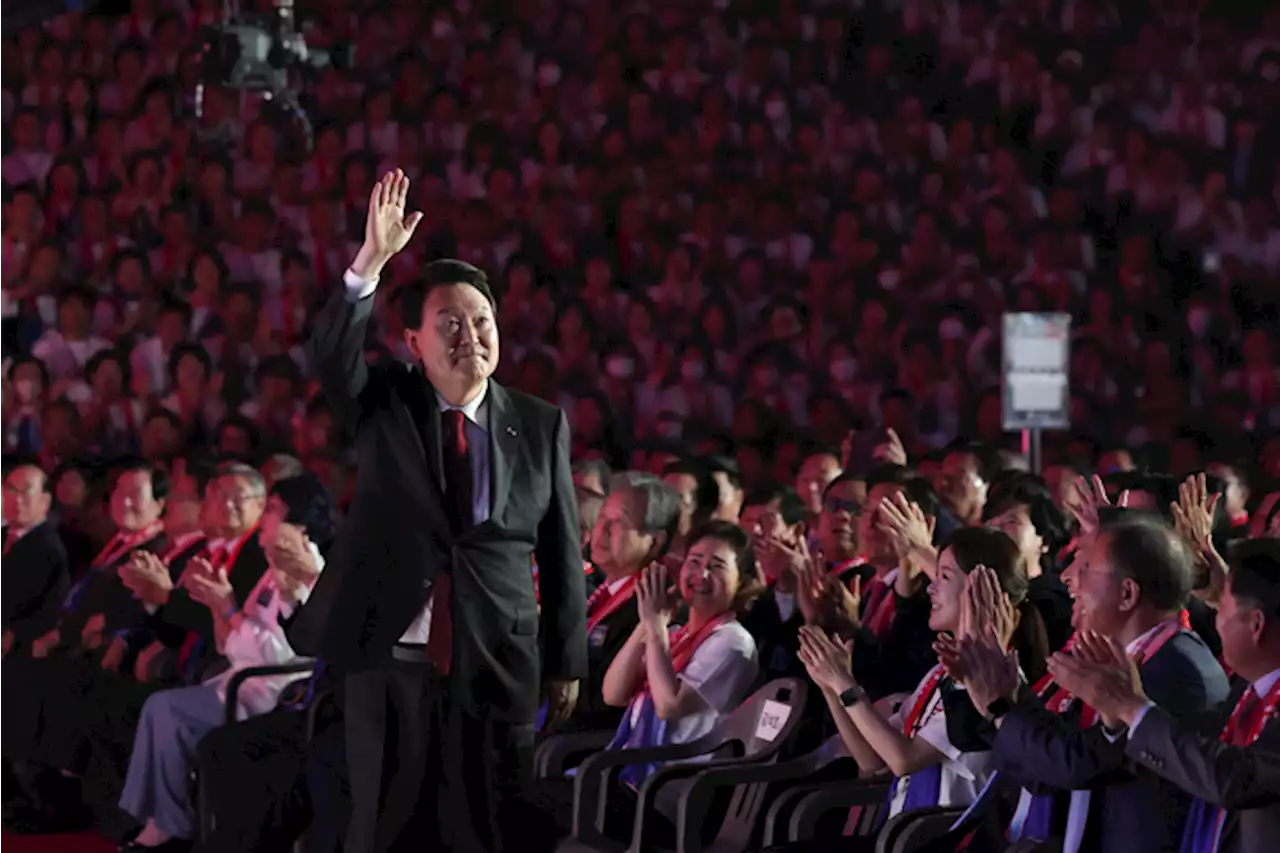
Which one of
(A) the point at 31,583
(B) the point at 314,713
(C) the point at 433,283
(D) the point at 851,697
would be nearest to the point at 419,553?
(C) the point at 433,283

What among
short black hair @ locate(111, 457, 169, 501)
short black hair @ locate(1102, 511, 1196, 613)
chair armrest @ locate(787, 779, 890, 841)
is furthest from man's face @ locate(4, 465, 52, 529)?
short black hair @ locate(1102, 511, 1196, 613)

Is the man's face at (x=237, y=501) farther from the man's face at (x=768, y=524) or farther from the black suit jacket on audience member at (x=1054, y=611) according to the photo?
the black suit jacket on audience member at (x=1054, y=611)

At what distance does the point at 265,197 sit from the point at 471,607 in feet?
27.5

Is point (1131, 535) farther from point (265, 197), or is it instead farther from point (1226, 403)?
point (265, 197)

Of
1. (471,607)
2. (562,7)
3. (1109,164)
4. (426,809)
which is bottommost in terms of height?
(426,809)

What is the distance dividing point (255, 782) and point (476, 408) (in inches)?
85.2

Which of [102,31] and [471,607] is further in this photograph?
[102,31]

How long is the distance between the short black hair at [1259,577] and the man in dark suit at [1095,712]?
9.9 inches

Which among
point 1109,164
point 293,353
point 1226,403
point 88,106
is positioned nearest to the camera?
point 1226,403

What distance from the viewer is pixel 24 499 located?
8383 mm

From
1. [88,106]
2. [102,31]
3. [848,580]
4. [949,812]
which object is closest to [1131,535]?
[949,812]

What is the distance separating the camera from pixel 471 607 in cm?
428

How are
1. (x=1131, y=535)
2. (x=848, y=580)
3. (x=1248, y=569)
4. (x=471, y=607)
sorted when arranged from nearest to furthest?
(x=1248, y=569), (x=1131, y=535), (x=471, y=607), (x=848, y=580)

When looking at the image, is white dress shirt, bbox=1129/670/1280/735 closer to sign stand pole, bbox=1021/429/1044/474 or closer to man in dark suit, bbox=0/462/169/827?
sign stand pole, bbox=1021/429/1044/474
